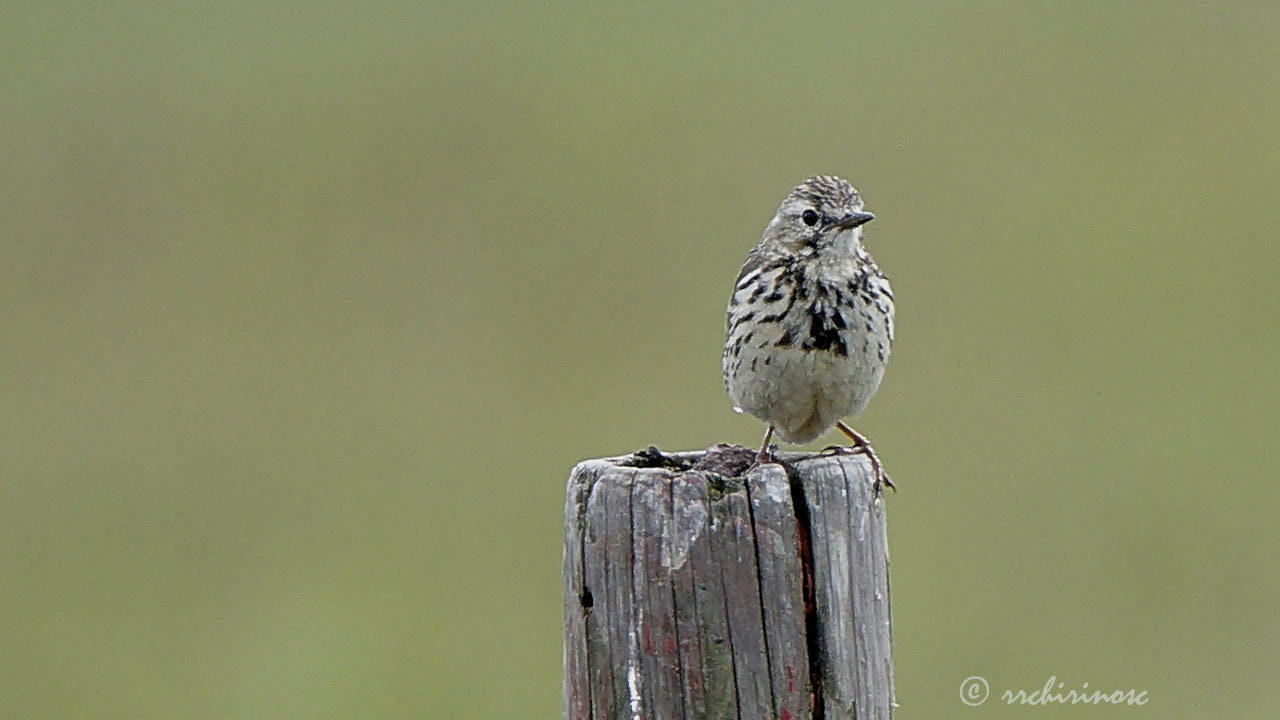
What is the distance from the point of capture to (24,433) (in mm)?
15328

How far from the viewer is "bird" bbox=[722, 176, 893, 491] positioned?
6602mm

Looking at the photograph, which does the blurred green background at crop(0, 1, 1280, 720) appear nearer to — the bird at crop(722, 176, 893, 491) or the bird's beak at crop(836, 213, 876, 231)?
the bird at crop(722, 176, 893, 491)

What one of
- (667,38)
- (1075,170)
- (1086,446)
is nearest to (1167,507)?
(1086,446)

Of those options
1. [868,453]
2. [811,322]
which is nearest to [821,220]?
[811,322]

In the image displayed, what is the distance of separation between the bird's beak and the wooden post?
217 cm

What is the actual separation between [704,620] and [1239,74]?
16.0 m

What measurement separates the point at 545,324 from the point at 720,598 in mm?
10968

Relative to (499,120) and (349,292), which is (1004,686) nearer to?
(349,292)

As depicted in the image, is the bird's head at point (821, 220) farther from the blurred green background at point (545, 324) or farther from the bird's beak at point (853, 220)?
the blurred green background at point (545, 324)

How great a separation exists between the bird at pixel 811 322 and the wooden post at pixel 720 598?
183 cm

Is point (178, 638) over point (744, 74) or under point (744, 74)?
under

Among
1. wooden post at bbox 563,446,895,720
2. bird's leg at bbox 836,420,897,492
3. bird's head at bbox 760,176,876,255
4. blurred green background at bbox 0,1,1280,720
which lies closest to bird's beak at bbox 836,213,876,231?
bird's head at bbox 760,176,876,255

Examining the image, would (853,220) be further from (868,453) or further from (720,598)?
(720,598)

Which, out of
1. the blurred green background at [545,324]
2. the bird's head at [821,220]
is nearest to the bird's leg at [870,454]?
the bird's head at [821,220]
